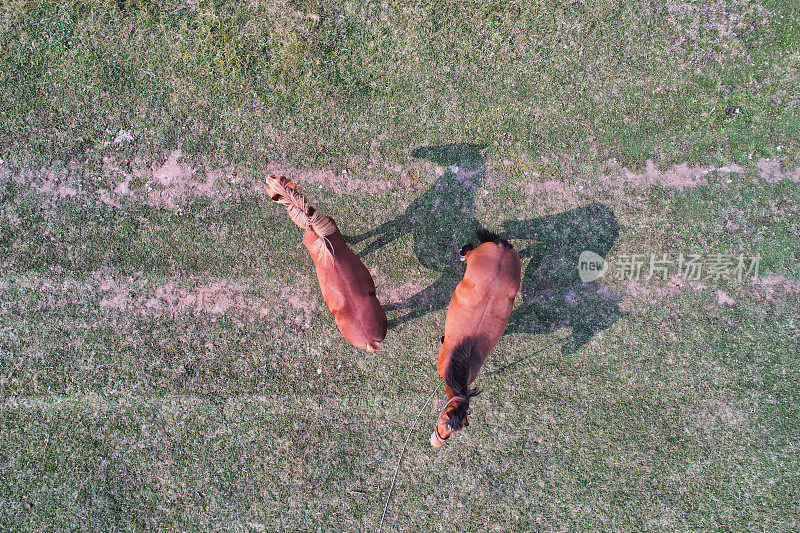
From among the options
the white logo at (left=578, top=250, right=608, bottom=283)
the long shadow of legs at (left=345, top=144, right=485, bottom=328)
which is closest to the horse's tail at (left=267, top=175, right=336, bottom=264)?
the long shadow of legs at (left=345, top=144, right=485, bottom=328)

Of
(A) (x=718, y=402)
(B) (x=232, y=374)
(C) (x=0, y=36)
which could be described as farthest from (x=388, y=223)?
(C) (x=0, y=36)

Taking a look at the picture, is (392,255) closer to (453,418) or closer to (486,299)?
(486,299)

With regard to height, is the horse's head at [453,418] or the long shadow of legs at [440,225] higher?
the long shadow of legs at [440,225]

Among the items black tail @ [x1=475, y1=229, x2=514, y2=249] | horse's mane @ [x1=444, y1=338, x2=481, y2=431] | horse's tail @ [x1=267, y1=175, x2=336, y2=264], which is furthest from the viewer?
black tail @ [x1=475, y1=229, x2=514, y2=249]

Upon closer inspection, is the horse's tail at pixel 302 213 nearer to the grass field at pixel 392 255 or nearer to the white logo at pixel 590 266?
the grass field at pixel 392 255

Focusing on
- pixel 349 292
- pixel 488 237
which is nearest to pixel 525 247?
pixel 488 237

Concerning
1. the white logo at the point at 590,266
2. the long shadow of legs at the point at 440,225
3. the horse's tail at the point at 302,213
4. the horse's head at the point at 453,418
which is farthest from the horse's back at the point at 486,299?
the horse's tail at the point at 302,213

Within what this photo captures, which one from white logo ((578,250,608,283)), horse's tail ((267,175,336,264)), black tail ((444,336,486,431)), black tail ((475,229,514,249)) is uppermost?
horse's tail ((267,175,336,264))

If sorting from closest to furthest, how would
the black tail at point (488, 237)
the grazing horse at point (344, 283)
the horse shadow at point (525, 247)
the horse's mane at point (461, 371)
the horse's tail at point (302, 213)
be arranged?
1. the horse's tail at point (302, 213)
2. the horse's mane at point (461, 371)
3. the grazing horse at point (344, 283)
4. the black tail at point (488, 237)
5. the horse shadow at point (525, 247)

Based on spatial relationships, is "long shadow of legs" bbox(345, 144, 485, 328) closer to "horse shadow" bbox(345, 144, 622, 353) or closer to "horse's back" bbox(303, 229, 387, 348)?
"horse shadow" bbox(345, 144, 622, 353)
